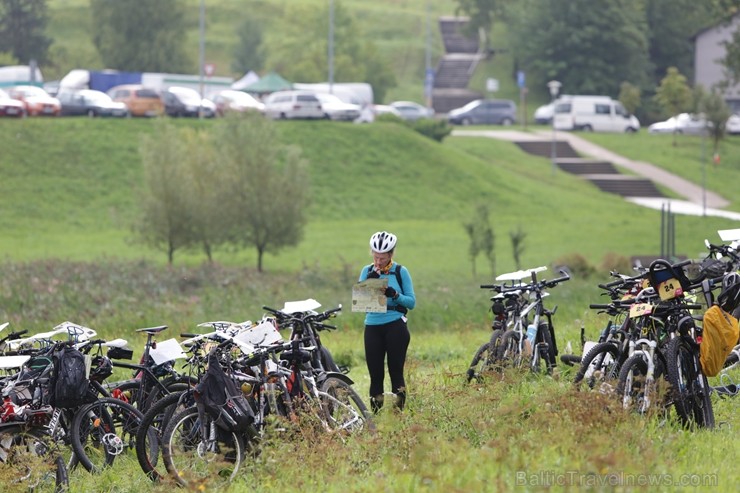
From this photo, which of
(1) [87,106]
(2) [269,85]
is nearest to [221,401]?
(1) [87,106]

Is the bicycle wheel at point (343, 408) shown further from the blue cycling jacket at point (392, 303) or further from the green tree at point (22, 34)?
the green tree at point (22, 34)

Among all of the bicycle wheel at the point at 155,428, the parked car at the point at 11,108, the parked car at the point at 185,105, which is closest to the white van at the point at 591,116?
the parked car at the point at 185,105

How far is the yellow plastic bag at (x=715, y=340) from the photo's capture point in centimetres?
1061

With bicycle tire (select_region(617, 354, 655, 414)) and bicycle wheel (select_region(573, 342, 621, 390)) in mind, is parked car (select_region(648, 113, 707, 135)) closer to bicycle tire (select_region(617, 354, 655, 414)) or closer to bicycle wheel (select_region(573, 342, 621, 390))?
bicycle wheel (select_region(573, 342, 621, 390))

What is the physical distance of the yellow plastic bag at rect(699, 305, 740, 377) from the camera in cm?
1061

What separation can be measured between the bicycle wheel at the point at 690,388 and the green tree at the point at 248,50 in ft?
270

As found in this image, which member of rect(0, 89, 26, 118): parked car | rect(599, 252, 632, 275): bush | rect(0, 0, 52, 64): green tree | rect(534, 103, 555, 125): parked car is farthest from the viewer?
rect(0, 0, 52, 64): green tree

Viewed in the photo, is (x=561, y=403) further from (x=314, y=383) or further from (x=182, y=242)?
(x=182, y=242)

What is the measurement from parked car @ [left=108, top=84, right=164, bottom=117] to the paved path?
15.0 metres

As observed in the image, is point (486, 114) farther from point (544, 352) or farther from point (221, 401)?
point (221, 401)

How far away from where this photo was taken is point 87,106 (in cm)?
5859

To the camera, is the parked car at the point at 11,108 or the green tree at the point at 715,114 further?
the green tree at the point at 715,114

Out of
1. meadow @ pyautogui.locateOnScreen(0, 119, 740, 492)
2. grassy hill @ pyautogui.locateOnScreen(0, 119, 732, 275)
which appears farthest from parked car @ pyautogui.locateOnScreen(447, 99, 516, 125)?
grassy hill @ pyautogui.locateOnScreen(0, 119, 732, 275)

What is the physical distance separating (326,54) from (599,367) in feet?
248
